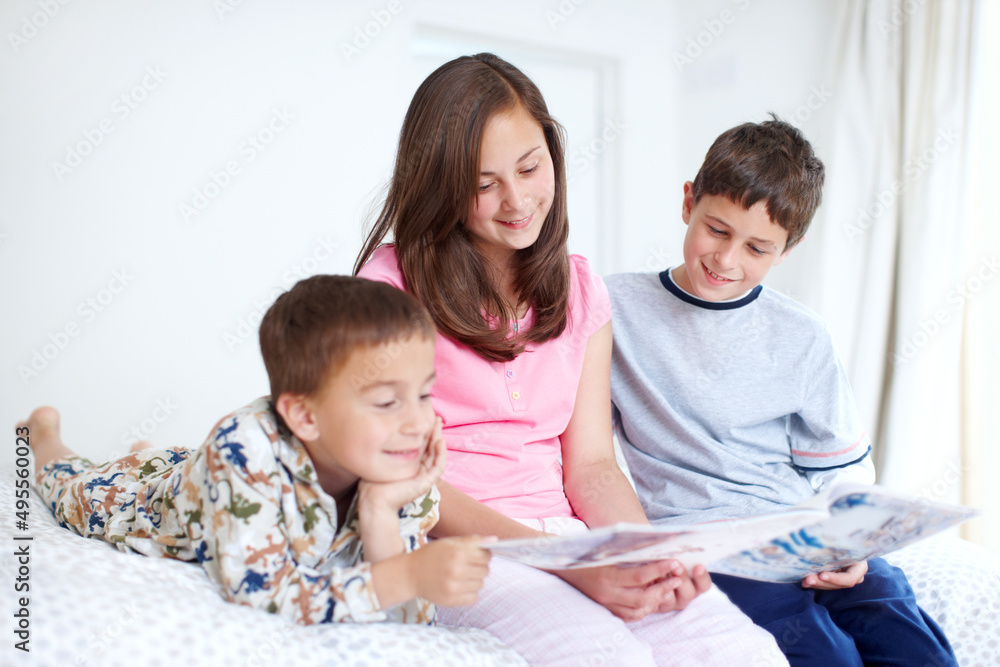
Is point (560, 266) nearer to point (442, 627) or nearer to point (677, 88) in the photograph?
point (442, 627)

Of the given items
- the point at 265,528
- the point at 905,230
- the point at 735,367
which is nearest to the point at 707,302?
the point at 735,367

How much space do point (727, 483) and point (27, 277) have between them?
2.05m

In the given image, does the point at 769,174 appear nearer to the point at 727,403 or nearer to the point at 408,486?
the point at 727,403

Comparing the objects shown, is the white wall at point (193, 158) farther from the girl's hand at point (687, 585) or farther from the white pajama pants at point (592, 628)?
the girl's hand at point (687, 585)

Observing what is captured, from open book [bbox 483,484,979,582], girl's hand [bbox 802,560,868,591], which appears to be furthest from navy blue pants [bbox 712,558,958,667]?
open book [bbox 483,484,979,582]

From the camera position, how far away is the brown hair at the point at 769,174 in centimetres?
137

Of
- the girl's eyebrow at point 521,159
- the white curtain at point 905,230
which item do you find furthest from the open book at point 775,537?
the white curtain at point 905,230

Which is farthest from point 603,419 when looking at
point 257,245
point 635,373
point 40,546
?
point 257,245

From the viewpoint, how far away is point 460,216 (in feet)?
4.09

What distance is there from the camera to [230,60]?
103 inches

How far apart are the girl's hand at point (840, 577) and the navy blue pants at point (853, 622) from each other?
0.03 meters

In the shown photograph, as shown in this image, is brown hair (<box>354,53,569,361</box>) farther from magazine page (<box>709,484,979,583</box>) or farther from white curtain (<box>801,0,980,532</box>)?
white curtain (<box>801,0,980,532</box>)

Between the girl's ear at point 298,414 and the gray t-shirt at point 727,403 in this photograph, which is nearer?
the girl's ear at point 298,414

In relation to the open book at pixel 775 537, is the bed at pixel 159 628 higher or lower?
lower
